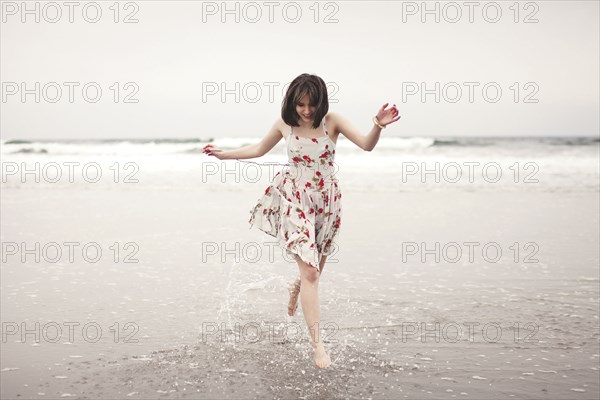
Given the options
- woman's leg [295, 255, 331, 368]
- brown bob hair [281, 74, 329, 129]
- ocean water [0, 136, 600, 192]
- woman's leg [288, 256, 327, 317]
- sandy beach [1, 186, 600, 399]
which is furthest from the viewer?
ocean water [0, 136, 600, 192]

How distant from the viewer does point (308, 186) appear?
4.14 meters

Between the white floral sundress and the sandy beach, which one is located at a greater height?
the white floral sundress

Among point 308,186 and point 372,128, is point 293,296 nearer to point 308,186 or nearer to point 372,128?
point 308,186

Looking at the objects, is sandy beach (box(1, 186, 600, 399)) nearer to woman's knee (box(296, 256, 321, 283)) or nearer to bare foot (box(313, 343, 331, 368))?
bare foot (box(313, 343, 331, 368))

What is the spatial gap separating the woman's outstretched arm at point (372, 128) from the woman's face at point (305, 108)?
21 cm

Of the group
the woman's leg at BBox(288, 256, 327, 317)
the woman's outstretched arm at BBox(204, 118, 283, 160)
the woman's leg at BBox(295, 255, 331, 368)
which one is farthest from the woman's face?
the woman's leg at BBox(288, 256, 327, 317)

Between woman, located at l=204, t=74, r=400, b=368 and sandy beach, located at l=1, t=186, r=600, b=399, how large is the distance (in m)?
0.53

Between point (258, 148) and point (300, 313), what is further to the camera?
point (300, 313)

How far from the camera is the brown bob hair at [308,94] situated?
3830 millimetres

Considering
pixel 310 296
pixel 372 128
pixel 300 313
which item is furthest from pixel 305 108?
pixel 300 313

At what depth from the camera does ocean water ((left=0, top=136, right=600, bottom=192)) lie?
1444cm

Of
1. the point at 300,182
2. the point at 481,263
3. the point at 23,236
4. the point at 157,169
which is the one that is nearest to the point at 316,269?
the point at 300,182

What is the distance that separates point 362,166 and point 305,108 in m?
16.9

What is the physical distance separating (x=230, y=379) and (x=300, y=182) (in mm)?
1279
